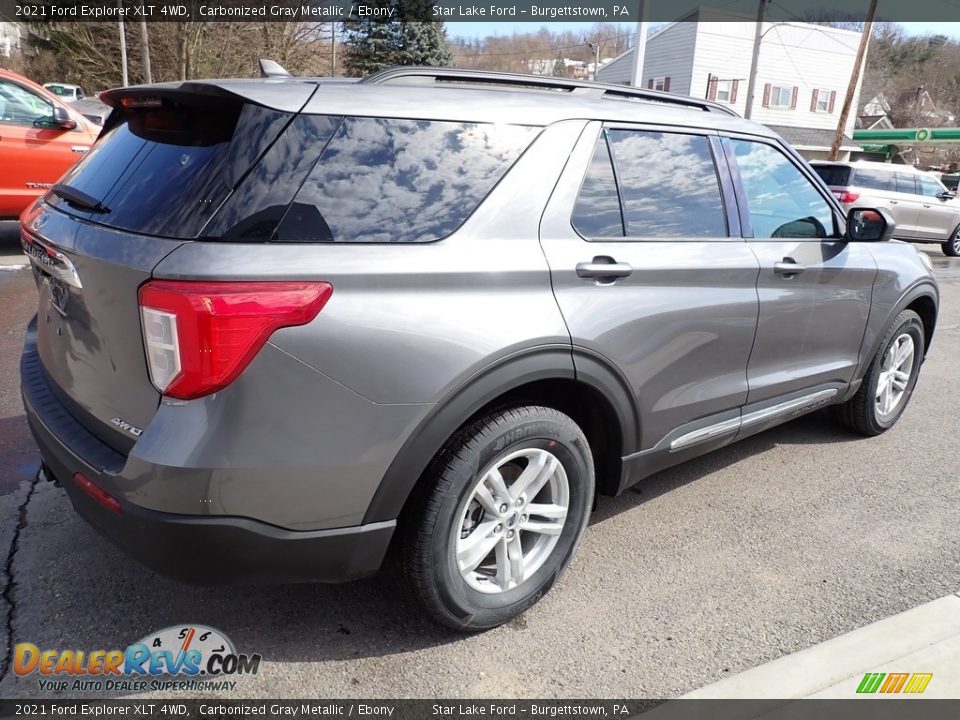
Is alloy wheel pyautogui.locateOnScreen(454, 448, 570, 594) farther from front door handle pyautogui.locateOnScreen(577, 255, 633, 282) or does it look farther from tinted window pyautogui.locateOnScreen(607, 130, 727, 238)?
tinted window pyautogui.locateOnScreen(607, 130, 727, 238)

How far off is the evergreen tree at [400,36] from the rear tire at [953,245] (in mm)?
23442

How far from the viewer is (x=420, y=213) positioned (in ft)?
7.31

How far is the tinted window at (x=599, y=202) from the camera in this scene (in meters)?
2.61

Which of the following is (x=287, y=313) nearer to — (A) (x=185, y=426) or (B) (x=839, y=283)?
(A) (x=185, y=426)

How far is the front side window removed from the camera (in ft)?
25.8

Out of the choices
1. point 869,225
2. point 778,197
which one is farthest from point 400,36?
point 778,197

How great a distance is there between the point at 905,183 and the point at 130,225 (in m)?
17.0

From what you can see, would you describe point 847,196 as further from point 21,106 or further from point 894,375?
point 21,106

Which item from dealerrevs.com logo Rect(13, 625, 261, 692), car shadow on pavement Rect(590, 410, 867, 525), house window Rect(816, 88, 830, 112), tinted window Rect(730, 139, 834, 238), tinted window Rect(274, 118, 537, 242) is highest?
tinted window Rect(274, 118, 537, 242)

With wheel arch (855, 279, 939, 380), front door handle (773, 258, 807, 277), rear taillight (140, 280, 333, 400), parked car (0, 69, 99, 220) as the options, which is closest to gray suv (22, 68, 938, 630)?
rear taillight (140, 280, 333, 400)

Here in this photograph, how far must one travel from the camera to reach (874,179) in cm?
1502

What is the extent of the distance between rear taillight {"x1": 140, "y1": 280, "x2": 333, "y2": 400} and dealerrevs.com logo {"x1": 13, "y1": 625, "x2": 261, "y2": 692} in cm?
97

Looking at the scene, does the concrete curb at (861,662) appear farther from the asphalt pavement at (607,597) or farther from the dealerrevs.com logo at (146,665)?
the dealerrevs.com logo at (146,665)

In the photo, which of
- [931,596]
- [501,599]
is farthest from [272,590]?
[931,596]
